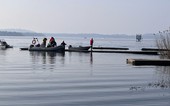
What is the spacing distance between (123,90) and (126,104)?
300 centimetres

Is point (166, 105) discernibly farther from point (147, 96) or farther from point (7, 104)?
point (7, 104)

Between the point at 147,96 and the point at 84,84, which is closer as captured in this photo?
the point at 147,96

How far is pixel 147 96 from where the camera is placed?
12.8 metres

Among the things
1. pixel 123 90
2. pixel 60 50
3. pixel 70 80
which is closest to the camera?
pixel 123 90

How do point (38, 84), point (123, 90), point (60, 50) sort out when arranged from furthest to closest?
point (60, 50) < point (38, 84) < point (123, 90)

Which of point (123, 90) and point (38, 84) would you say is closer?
point (123, 90)

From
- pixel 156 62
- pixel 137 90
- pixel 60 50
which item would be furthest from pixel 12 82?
pixel 60 50

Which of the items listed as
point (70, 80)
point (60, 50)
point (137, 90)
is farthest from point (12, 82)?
point (60, 50)

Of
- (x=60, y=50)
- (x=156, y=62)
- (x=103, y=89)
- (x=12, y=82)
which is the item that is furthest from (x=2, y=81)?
(x=60, y=50)

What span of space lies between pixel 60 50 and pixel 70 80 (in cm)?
3277

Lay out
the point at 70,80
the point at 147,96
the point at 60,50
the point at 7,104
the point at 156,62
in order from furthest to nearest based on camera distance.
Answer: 1. the point at 60,50
2. the point at 156,62
3. the point at 70,80
4. the point at 147,96
5. the point at 7,104

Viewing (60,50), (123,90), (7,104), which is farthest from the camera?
(60,50)

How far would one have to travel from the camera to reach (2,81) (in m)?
16.5

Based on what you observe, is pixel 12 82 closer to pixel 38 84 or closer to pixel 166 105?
pixel 38 84
